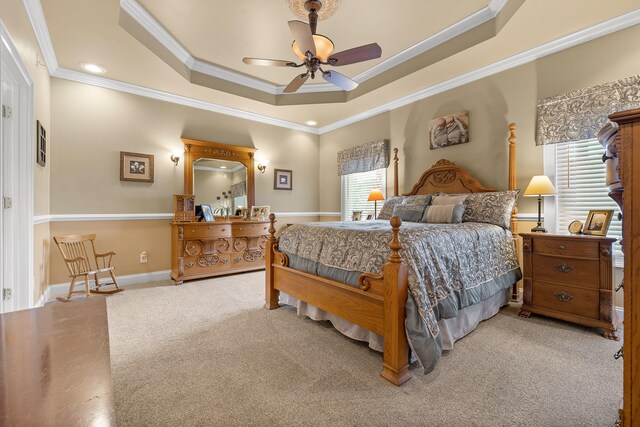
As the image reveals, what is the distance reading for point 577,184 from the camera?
2912 millimetres

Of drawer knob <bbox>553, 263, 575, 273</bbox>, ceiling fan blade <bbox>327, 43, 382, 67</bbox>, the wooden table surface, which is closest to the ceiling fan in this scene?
ceiling fan blade <bbox>327, 43, 382, 67</bbox>

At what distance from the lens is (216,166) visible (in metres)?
4.78

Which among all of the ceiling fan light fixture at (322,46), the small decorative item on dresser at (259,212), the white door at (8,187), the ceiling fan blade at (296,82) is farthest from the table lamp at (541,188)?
the white door at (8,187)

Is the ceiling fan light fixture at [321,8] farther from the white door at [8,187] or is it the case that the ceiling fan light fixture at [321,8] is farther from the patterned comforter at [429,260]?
the white door at [8,187]

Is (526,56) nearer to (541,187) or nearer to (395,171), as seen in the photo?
(541,187)

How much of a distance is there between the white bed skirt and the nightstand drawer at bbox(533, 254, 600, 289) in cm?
43

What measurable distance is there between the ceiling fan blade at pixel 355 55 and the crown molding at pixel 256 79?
1.26 m

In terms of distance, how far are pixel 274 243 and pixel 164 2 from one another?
8.28ft

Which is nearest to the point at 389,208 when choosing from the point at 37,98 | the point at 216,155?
the point at 216,155

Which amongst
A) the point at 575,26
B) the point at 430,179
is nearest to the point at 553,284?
the point at 430,179

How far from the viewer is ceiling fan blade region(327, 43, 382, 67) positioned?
99.6 inches

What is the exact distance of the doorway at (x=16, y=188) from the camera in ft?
7.39

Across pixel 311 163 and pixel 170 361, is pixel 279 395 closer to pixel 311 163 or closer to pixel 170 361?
pixel 170 361

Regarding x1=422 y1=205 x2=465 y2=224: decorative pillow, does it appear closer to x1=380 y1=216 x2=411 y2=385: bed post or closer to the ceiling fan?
x1=380 y1=216 x2=411 y2=385: bed post
